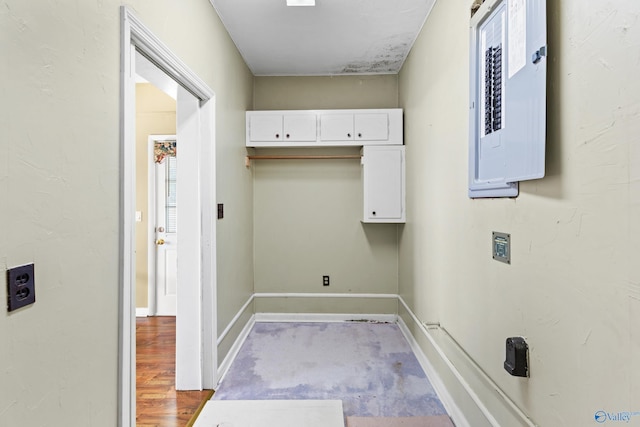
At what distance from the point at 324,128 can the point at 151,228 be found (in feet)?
7.46

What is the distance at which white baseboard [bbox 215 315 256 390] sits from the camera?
2.53 m

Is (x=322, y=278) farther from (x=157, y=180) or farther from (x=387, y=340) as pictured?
(x=157, y=180)

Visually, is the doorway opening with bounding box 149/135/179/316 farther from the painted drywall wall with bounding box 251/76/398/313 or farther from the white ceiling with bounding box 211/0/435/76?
the white ceiling with bounding box 211/0/435/76

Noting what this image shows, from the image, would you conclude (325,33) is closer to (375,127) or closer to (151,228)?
(375,127)

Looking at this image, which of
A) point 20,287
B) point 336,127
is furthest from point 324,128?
point 20,287

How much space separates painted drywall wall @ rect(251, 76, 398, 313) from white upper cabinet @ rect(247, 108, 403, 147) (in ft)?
0.81

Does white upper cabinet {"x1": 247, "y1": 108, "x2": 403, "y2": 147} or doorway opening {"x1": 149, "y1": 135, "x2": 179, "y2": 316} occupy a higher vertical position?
white upper cabinet {"x1": 247, "y1": 108, "x2": 403, "y2": 147}

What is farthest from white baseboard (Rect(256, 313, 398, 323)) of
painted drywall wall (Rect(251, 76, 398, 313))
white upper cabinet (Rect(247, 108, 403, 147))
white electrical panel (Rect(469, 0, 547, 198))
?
white electrical panel (Rect(469, 0, 547, 198))

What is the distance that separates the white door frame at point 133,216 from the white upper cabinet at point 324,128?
1.12m

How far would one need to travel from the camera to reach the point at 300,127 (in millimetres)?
3521

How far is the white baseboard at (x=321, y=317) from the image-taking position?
3738mm

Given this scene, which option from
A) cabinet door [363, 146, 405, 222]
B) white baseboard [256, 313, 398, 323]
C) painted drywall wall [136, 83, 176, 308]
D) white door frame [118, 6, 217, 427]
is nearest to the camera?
white door frame [118, 6, 217, 427]

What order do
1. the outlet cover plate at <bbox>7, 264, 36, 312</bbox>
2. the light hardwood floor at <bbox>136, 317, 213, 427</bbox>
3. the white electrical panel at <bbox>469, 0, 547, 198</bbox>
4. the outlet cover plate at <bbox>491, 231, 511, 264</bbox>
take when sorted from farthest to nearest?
the light hardwood floor at <bbox>136, 317, 213, 427</bbox>, the outlet cover plate at <bbox>491, 231, 511, 264</bbox>, the white electrical panel at <bbox>469, 0, 547, 198</bbox>, the outlet cover plate at <bbox>7, 264, 36, 312</bbox>

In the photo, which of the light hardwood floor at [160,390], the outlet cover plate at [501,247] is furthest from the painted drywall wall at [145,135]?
the outlet cover plate at [501,247]
